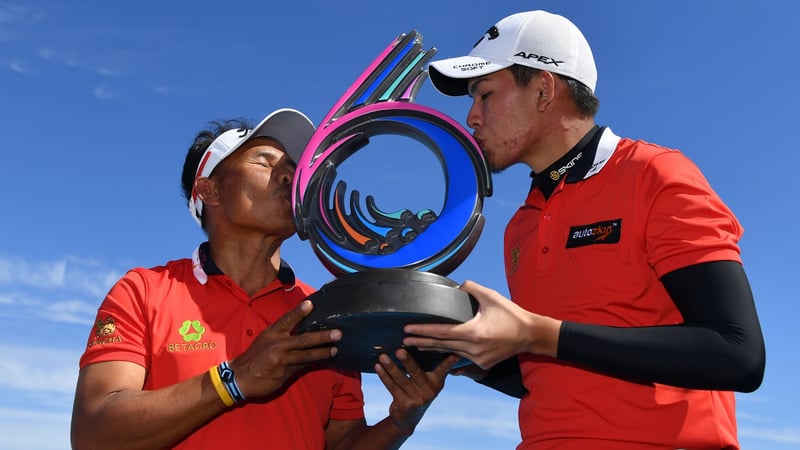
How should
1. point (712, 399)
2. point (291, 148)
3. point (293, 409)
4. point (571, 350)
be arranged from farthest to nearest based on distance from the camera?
point (291, 148) → point (293, 409) → point (712, 399) → point (571, 350)

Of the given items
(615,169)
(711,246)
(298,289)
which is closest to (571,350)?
(711,246)

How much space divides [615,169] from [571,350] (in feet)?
3.21

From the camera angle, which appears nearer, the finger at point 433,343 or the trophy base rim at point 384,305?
the finger at point 433,343

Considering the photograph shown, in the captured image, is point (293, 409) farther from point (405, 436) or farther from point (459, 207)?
point (459, 207)

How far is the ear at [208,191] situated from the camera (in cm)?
516

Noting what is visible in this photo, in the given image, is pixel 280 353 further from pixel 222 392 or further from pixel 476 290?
pixel 476 290

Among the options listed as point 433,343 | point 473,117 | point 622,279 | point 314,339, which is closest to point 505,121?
point 473,117

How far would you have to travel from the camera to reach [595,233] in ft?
11.8

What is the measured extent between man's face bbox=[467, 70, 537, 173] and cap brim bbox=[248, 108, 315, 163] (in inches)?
49.1

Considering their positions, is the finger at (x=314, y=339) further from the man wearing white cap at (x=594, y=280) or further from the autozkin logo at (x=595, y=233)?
the autozkin logo at (x=595, y=233)

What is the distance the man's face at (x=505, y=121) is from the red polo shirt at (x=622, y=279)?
16.0 inches

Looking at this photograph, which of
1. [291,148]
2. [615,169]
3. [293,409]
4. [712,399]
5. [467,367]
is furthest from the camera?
[291,148]

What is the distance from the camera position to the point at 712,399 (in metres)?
3.45

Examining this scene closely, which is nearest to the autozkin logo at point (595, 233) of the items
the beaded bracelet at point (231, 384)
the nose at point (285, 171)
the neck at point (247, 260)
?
the beaded bracelet at point (231, 384)
